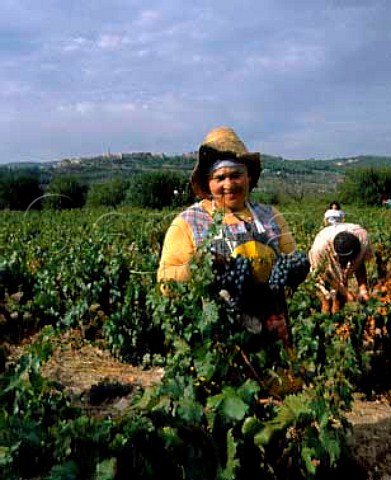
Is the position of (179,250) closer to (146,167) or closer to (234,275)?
(234,275)

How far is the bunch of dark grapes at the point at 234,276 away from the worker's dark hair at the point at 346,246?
2.14 m

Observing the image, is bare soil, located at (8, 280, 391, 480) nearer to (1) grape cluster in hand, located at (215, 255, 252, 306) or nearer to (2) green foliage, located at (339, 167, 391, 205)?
(1) grape cluster in hand, located at (215, 255, 252, 306)

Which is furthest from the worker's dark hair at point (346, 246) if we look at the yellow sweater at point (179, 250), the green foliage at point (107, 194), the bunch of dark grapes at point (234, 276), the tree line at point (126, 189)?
the green foliage at point (107, 194)

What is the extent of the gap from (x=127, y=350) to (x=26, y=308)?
4.95 ft

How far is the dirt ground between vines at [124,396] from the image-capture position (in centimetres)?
300

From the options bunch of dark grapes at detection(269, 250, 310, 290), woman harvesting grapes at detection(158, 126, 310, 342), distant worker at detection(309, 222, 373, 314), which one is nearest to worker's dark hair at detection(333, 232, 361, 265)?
distant worker at detection(309, 222, 373, 314)

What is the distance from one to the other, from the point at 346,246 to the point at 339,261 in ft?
0.45

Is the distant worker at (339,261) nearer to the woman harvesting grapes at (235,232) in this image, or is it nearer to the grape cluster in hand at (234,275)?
the woman harvesting grapes at (235,232)

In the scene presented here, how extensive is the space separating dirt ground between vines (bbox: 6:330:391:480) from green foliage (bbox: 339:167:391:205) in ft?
170

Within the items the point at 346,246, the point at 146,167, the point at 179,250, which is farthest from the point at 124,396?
the point at 146,167

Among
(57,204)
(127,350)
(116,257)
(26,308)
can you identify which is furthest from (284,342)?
(57,204)

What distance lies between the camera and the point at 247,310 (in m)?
2.71

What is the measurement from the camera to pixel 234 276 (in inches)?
98.5

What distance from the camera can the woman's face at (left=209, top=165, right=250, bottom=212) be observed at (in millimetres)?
2807
